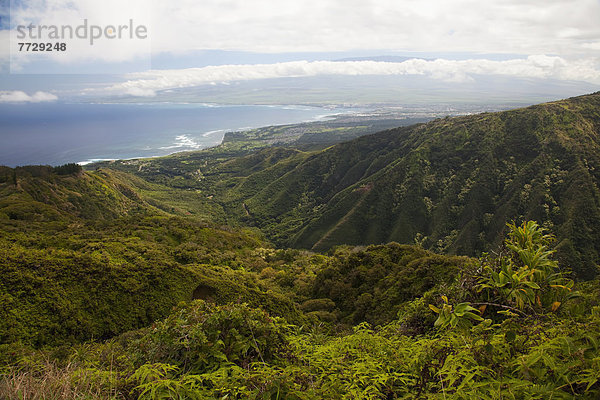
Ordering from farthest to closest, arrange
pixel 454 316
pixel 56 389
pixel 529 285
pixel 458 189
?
pixel 458 189 < pixel 529 285 < pixel 454 316 < pixel 56 389

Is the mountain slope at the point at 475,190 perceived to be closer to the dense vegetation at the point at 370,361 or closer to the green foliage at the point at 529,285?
the green foliage at the point at 529,285

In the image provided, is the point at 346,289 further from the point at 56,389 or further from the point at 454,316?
the point at 56,389

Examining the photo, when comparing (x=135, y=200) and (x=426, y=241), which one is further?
(x=135, y=200)

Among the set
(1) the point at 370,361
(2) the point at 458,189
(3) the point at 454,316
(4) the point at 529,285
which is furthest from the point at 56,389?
(2) the point at 458,189

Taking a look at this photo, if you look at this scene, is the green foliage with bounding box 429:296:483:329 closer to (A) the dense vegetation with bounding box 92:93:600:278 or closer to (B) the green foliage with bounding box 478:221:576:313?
(B) the green foliage with bounding box 478:221:576:313

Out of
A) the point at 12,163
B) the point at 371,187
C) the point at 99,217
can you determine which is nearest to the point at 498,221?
the point at 371,187

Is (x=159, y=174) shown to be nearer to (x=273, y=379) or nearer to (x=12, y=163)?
(x=12, y=163)

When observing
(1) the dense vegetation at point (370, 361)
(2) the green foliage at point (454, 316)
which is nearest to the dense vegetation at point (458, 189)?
(1) the dense vegetation at point (370, 361)

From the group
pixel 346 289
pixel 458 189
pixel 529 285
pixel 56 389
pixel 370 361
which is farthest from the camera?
pixel 458 189
